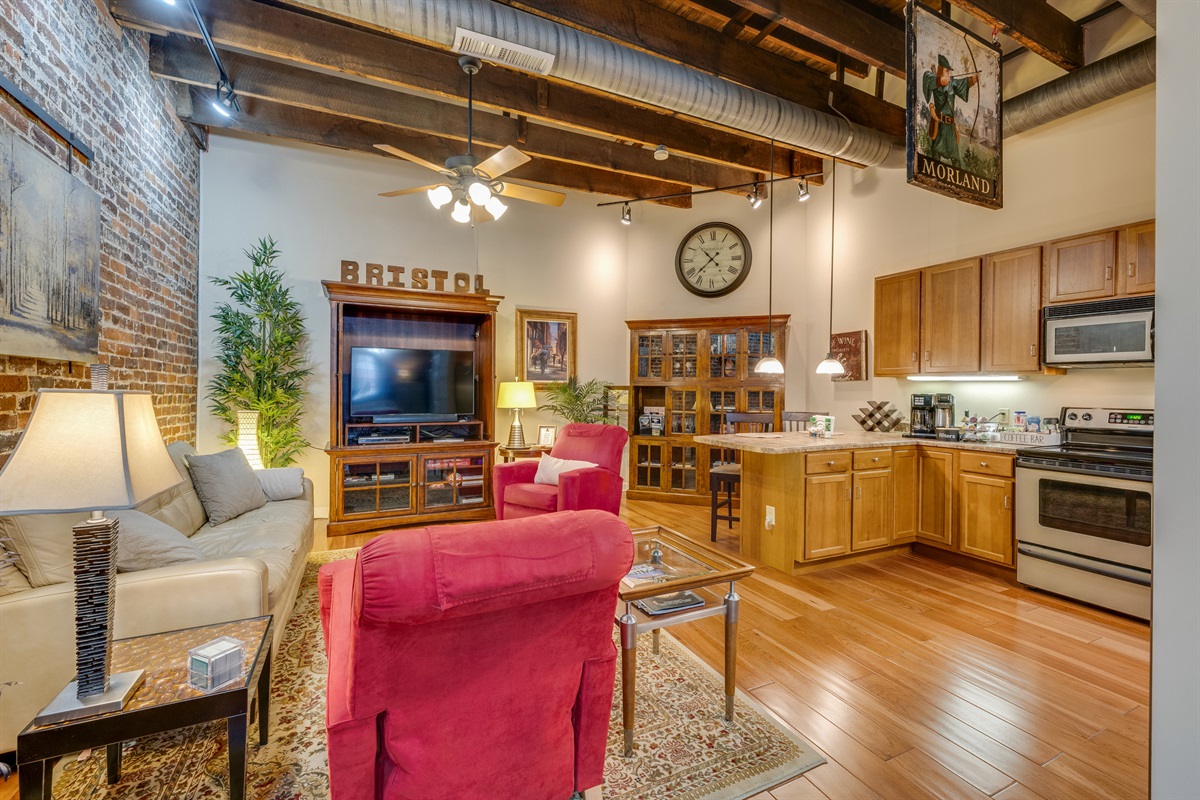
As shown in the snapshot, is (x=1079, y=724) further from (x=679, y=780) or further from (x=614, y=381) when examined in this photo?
(x=614, y=381)

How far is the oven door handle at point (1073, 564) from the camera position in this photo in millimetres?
2904

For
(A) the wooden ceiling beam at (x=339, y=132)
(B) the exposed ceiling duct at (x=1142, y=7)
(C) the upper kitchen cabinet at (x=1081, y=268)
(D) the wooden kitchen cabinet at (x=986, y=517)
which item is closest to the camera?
(B) the exposed ceiling duct at (x=1142, y=7)

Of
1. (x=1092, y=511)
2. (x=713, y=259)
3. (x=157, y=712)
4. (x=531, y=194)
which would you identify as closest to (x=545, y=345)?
(x=713, y=259)

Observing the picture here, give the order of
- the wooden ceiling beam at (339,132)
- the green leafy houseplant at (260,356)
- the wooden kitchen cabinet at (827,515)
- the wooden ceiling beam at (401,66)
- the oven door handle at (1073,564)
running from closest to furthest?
the oven door handle at (1073,564)
the wooden ceiling beam at (401,66)
the wooden kitchen cabinet at (827,515)
the wooden ceiling beam at (339,132)
the green leafy houseplant at (260,356)

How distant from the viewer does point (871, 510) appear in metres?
3.88

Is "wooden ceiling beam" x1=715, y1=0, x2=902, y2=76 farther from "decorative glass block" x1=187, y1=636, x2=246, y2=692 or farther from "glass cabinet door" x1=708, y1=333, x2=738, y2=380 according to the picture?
"decorative glass block" x1=187, y1=636, x2=246, y2=692

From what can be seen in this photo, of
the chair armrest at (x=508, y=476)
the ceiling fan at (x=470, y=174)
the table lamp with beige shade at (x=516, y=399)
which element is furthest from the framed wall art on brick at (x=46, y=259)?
the table lamp with beige shade at (x=516, y=399)

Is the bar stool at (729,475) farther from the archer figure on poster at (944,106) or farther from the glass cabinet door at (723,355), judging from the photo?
the archer figure on poster at (944,106)

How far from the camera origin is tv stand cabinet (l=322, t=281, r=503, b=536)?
15.1ft

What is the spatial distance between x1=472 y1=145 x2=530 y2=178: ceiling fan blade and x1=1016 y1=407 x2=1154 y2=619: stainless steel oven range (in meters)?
3.75

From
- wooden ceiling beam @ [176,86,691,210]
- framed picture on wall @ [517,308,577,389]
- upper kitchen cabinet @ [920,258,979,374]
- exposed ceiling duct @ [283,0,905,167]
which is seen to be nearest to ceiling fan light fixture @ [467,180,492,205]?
exposed ceiling duct @ [283,0,905,167]

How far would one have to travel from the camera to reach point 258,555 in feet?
8.05

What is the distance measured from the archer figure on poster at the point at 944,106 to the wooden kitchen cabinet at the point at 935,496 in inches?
84.5

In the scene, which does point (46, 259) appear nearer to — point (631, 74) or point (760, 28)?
point (631, 74)
